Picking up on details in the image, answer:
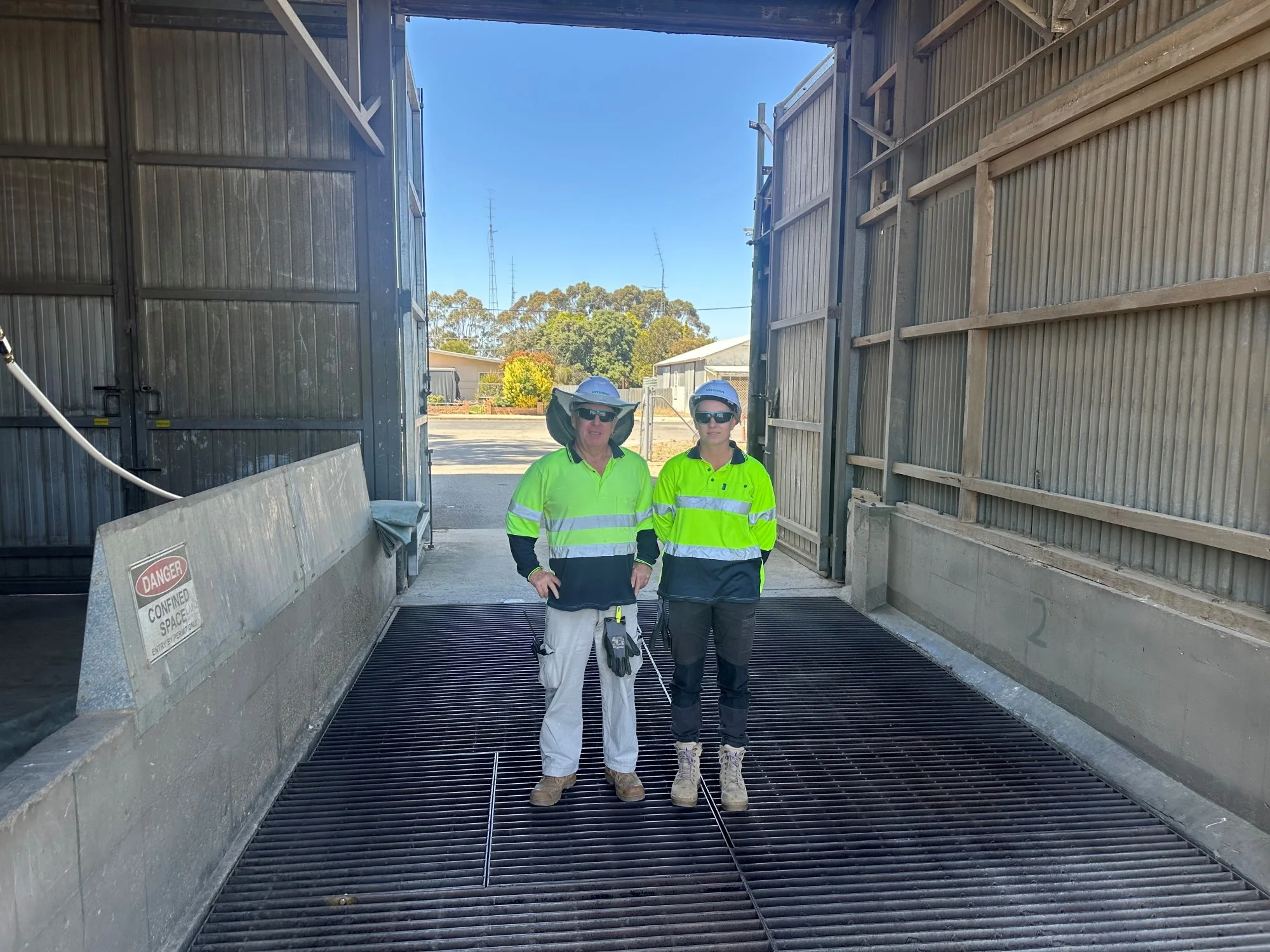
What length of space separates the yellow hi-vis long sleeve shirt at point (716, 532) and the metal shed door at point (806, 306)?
4.83 meters

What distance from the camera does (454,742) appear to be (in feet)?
14.7

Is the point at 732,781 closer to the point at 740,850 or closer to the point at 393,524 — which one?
the point at 740,850

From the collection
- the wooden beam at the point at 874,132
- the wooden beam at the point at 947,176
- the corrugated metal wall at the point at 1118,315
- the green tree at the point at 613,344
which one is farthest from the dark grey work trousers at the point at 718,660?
the green tree at the point at 613,344

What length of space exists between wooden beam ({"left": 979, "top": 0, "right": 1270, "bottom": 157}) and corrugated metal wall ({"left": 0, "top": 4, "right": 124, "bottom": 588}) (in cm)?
728

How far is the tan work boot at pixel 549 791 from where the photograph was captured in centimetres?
376

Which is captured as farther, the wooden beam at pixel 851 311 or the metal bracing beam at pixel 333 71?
the wooden beam at pixel 851 311

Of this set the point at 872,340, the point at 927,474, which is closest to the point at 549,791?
the point at 927,474

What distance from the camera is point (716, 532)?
3.72m

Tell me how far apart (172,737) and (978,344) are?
534 centimetres

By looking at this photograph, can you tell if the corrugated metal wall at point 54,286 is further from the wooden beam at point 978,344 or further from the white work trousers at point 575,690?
the wooden beam at point 978,344

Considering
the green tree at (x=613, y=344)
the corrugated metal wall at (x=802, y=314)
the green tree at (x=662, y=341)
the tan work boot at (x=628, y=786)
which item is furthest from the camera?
the green tree at (x=662, y=341)

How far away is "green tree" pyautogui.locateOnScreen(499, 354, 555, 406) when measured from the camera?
148 feet

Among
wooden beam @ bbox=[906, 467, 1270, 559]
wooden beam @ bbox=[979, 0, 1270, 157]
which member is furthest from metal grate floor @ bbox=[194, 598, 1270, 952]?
wooden beam @ bbox=[979, 0, 1270, 157]

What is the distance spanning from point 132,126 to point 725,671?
6932 millimetres
